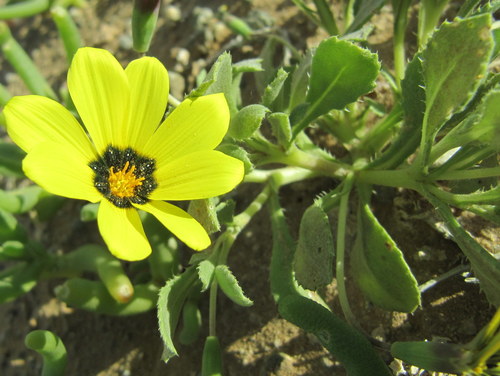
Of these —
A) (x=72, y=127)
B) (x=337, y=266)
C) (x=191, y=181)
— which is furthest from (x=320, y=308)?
(x=72, y=127)

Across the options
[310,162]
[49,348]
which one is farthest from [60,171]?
[310,162]

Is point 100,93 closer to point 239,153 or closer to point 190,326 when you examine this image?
point 239,153

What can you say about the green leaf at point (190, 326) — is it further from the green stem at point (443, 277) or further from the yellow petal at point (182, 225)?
the green stem at point (443, 277)

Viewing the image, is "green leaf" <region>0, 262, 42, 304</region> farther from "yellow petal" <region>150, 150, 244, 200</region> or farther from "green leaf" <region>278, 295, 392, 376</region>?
"green leaf" <region>278, 295, 392, 376</region>

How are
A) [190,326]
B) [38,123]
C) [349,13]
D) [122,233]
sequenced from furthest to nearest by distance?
[349,13] → [190,326] → [38,123] → [122,233]

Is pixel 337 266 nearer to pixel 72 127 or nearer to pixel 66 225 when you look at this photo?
pixel 72 127

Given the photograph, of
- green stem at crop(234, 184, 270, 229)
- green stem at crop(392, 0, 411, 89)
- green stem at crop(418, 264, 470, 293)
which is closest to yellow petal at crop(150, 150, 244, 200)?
green stem at crop(234, 184, 270, 229)

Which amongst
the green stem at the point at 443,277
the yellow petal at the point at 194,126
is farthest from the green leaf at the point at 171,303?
the green stem at the point at 443,277
